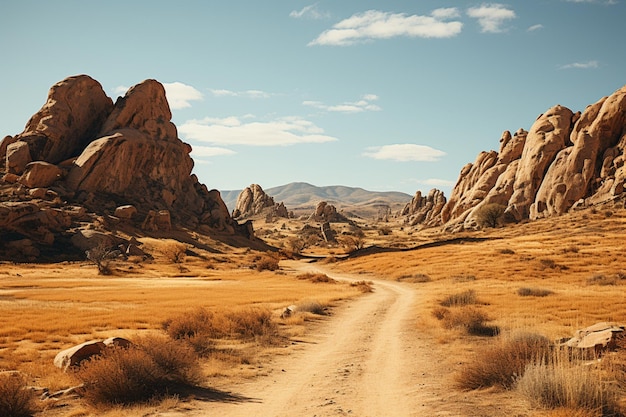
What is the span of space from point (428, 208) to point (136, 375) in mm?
157787

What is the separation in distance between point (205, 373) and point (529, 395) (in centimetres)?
790

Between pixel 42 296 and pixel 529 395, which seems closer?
pixel 529 395

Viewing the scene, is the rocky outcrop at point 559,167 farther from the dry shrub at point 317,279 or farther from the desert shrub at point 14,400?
the desert shrub at point 14,400

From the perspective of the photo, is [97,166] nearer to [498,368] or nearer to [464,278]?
[464,278]

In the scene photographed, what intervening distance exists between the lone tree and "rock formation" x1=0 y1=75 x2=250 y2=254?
4848 centimetres

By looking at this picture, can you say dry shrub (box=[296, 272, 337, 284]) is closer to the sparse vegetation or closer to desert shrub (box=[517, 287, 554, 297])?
desert shrub (box=[517, 287, 554, 297])

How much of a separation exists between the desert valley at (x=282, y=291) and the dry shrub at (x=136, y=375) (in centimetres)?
4

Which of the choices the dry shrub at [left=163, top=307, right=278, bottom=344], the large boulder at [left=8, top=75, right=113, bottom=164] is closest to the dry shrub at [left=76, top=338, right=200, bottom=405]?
the dry shrub at [left=163, top=307, right=278, bottom=344]

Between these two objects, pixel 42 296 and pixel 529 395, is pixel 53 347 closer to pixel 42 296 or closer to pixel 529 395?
pixel 529 395

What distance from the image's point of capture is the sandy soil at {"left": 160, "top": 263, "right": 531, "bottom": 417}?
8922mm

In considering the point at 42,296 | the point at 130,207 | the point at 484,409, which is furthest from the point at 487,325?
the point at 130,207

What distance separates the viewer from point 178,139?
312ft

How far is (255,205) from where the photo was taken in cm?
17575

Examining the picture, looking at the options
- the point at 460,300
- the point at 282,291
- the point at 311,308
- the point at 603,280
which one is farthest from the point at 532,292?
the point at 282,291
